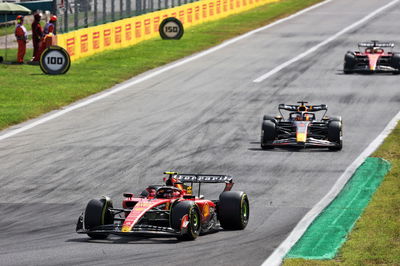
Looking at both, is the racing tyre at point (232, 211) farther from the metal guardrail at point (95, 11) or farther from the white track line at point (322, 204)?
the metal guardrail at point (95, 11)

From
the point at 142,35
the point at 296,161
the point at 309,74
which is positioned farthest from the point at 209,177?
the point at 142,35

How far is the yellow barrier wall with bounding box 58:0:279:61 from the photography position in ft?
148

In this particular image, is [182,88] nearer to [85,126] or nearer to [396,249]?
[85,126]

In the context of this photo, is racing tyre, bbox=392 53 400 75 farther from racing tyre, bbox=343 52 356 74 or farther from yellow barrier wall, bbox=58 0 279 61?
yellow barrier wall, bbox=58 0 279 61

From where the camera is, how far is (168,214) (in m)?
16.8

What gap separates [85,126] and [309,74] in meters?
13.8

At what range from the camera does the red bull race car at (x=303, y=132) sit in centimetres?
2652

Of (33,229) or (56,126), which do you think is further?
(56,126)

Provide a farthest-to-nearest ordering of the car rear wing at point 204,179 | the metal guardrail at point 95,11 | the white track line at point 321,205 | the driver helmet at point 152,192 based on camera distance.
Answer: the metal guardrail at point 95,11 < the car rear wing at point 204,179 < the driver helmet at point 152,192 < the white track line at point 321,205

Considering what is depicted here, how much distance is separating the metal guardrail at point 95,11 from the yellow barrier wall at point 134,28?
1.19 ft

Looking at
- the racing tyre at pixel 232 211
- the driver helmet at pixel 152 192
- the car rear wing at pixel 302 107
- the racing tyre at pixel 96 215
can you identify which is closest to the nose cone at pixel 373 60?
the car rear wing at pixel 302 107

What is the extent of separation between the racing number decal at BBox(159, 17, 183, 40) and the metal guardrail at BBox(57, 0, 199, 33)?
152cm

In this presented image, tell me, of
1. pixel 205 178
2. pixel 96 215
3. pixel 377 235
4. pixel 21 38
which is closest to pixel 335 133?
pixel 205 178

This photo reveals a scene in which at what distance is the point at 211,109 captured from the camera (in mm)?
33719
